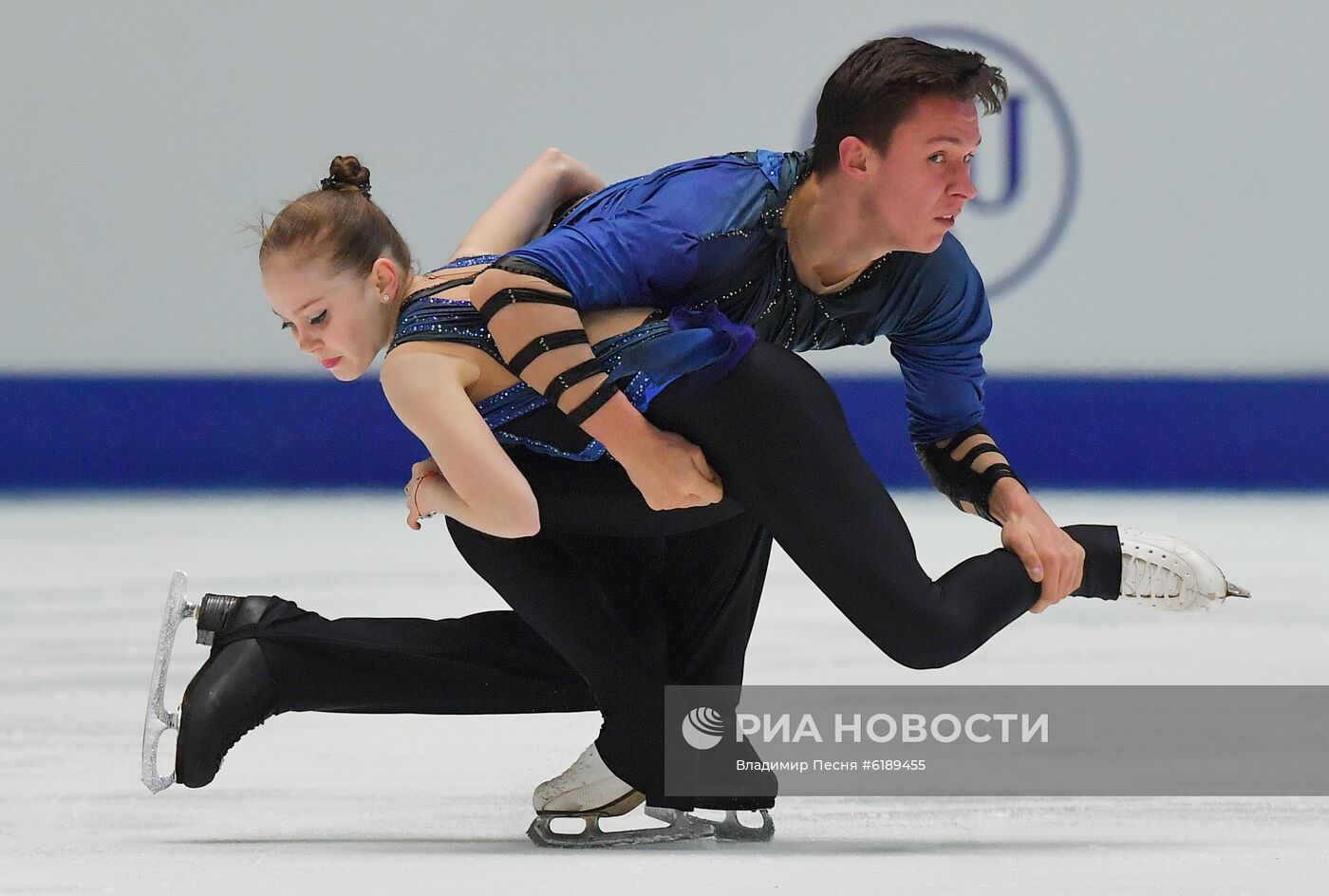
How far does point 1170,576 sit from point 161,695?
3.73ft

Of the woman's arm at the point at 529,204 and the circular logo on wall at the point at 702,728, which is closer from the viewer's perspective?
the circular logo on wall at the point at 702,728

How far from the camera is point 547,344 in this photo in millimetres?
1757

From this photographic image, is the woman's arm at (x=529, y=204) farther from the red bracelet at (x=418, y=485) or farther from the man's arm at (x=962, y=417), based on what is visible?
the man's arm at (x=962, y=417)

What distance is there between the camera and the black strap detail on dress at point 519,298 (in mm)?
1755

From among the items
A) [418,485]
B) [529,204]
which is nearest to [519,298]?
[418,485]

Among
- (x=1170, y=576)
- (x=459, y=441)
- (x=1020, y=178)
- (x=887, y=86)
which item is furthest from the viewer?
(x=1020, y=178)

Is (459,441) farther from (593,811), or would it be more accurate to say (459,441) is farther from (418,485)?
(593,811)

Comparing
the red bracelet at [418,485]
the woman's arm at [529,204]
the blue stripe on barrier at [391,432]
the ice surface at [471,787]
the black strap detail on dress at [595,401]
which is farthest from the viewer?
the blue stripe on barrier at [391,432]

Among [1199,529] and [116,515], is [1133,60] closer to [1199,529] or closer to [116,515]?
[1199,529]

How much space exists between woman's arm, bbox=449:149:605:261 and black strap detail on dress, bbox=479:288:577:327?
0.28 m

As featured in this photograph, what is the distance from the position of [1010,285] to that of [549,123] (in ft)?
5.67

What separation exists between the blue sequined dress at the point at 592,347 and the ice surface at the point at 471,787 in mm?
452

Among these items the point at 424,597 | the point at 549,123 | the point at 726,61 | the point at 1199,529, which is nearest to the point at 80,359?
the point at 549,123

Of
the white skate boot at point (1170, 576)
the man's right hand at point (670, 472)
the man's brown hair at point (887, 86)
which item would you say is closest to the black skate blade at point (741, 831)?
the man's right hand at point (670, 472)
